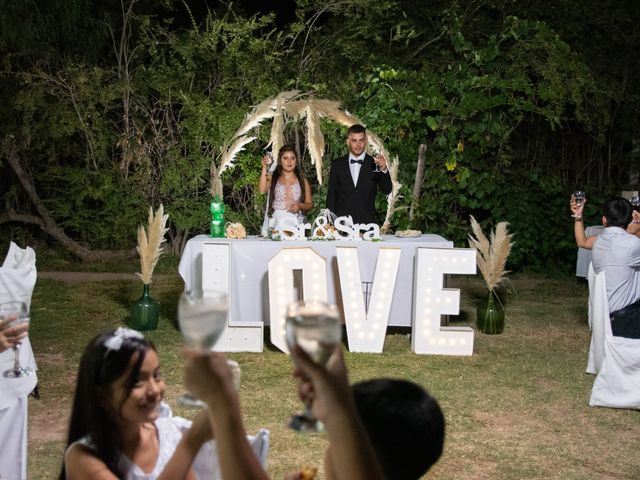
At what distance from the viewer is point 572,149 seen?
1289 cm

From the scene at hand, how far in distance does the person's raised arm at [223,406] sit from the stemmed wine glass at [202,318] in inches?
2.1

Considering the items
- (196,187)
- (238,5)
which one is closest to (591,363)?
(196,187)

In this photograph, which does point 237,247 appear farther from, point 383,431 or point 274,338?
point 383,431

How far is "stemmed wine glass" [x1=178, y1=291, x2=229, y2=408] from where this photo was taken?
1.63 metres

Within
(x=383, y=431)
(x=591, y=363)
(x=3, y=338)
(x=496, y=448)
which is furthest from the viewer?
(x=591, y=363)

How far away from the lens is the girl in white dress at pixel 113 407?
97.0 inches

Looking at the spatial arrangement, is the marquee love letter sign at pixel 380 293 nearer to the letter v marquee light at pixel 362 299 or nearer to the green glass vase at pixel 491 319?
the letter v marquee light at pixel 362 299

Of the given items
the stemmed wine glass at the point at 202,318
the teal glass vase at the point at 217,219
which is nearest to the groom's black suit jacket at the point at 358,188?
the teal glass vase at the point at 217,219

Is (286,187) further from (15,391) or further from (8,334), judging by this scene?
(8,334)

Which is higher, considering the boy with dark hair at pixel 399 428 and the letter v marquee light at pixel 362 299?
the boy with dark hair at pixel 399 428

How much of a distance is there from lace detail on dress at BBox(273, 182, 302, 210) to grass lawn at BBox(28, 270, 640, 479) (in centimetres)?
142

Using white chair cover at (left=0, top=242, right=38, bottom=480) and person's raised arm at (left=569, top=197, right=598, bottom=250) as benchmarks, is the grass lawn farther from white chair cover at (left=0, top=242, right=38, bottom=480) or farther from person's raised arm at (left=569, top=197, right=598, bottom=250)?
person's raised arm at (left=569, top=197, right=598, bottom=250)

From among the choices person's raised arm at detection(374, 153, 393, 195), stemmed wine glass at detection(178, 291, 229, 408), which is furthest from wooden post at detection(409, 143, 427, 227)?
stemmed wine glass at detection(178, 291, 229, 408)

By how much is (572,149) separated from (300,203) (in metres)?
6.10
